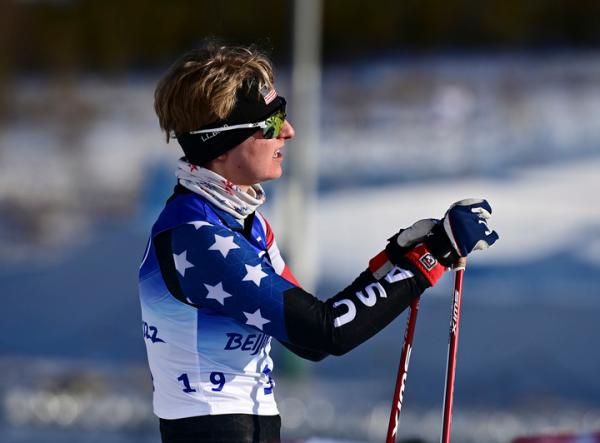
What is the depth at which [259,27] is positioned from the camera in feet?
30.9

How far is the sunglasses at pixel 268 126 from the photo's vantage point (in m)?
2.13

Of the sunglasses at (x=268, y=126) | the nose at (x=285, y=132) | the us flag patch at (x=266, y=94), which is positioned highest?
the us flag patch at (x=266, y=94)

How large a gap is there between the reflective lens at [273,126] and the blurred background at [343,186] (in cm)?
503

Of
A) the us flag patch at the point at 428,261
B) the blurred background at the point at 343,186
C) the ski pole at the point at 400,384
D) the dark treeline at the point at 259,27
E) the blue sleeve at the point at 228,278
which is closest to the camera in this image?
the blue sleeve at the point at 228,278

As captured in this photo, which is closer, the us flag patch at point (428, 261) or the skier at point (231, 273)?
the skier at point (231, 273)

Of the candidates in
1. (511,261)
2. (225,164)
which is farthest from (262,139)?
(511,261)

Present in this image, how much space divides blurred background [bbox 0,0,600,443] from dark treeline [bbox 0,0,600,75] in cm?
2

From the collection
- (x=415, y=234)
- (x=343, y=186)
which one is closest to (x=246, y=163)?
(x=415, y=234)

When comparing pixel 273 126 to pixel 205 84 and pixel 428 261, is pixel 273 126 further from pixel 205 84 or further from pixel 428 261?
pixel 428 261

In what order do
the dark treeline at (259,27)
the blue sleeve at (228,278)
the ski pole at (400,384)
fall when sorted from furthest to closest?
the dark treeline at (259,27) → the ski pole at (400,384) → the blue sleeve at (228,278)

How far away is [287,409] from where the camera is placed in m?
7.32

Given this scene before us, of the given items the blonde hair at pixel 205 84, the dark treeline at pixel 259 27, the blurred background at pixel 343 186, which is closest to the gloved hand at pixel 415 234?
the blonde hair at pixel 205 84

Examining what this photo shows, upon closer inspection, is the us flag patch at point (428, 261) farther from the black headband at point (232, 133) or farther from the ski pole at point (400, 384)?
the black headband at point (232, 133)

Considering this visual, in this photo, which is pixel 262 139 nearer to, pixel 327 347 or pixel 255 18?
pixel 327 347
